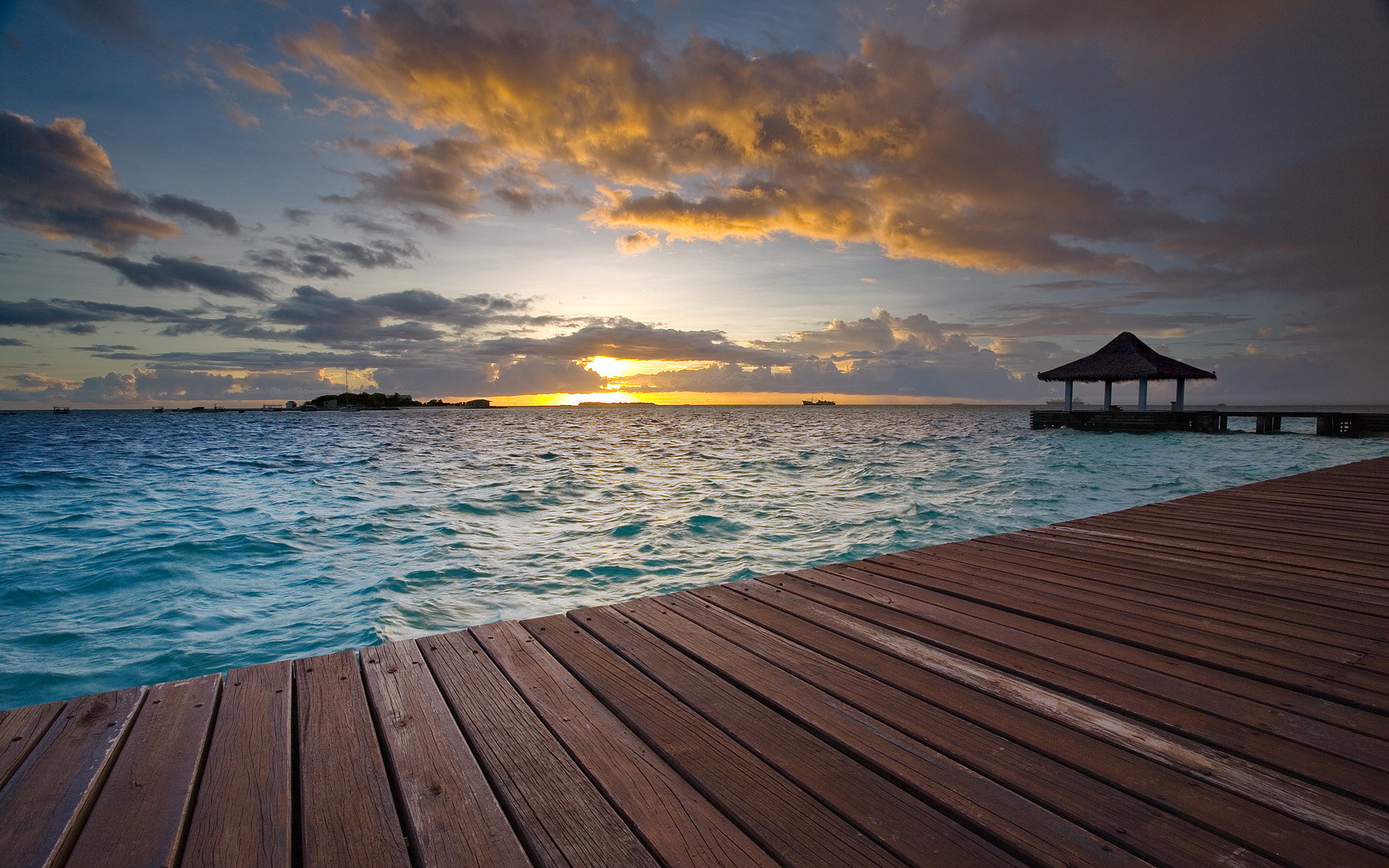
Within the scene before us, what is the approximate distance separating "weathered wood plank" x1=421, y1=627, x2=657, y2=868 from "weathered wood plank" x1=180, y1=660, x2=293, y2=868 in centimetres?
50

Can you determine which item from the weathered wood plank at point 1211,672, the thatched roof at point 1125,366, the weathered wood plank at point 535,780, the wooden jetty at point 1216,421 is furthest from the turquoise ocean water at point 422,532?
the wooden jetty at point 1216,421

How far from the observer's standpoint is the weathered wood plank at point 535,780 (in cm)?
145

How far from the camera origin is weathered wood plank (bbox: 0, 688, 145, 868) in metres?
1.45

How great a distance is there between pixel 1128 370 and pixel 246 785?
35747mm

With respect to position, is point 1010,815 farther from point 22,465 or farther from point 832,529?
point 22,465

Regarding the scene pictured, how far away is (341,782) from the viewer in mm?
1705

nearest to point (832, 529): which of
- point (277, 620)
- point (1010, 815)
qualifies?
point (277, 620)

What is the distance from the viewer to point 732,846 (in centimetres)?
145

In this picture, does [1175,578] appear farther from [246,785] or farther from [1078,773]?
[246,785]

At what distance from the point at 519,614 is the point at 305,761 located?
5036mm

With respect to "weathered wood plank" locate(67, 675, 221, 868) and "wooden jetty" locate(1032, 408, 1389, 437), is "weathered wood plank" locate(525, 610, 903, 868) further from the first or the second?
"wooden jetty" locate(1032, 408, 1389, 437)

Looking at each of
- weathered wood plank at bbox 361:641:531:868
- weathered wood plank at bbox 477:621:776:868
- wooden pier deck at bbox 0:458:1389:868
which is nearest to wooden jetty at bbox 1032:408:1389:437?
wooden pier deck at bbox 0:458:1389:868

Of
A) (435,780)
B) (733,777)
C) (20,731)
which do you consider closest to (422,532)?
(20,731)

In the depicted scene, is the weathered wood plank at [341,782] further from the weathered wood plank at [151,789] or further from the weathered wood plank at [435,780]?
the weathered wood plank at [151,789]
